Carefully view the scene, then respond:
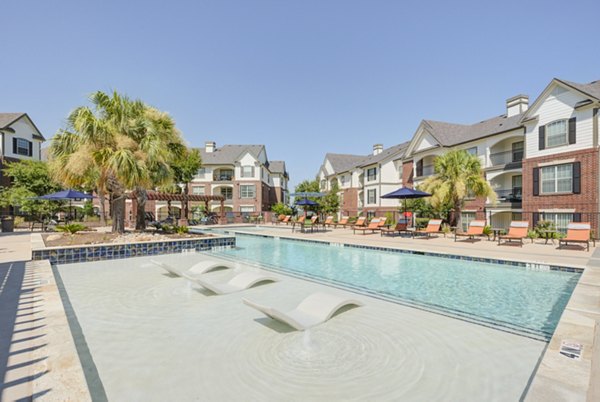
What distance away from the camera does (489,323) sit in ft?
15.2

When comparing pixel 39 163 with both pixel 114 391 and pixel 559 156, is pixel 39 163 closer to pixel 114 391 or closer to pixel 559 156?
pixel 114 391

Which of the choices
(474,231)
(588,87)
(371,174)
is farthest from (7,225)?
(588,87)

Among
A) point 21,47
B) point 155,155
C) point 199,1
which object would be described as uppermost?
point 199,1

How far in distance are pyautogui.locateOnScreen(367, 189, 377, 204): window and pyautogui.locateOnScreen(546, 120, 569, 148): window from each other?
17.0 m

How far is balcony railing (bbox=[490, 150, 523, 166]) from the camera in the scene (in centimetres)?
2153

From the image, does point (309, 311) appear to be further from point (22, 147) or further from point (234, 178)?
point (234, 178)

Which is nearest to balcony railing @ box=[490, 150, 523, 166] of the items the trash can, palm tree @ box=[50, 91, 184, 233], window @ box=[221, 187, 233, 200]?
palm tree @ box=[50, 91, 184, 233]

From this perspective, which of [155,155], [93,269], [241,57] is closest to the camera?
[93,269]

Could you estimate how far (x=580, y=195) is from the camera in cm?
1638

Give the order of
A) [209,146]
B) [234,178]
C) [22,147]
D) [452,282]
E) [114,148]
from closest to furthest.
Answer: [452,282] < [114,148] < [22,147] < [234,178] < [209,146]

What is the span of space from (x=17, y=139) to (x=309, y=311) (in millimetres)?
38105

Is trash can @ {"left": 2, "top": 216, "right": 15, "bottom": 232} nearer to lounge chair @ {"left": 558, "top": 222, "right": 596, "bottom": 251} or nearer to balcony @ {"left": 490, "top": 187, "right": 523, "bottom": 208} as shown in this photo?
lounge chair @ {"left": 558, "top": 222, "right": 596, "bottom": 251}

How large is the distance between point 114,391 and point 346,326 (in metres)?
2.96

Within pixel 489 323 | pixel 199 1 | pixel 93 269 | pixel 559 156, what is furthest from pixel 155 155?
pixel 559 156
